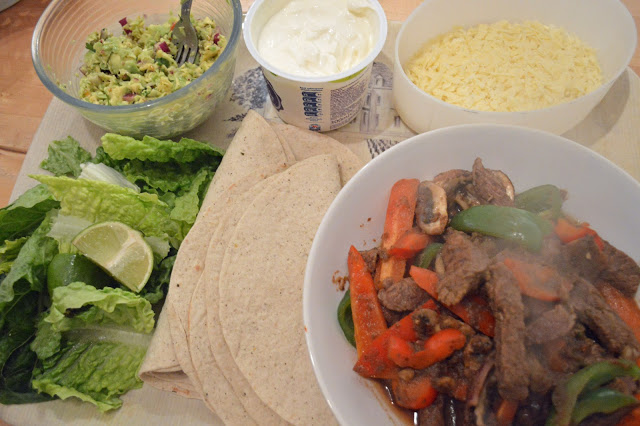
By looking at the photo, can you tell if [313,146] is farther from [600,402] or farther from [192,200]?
[600,402]

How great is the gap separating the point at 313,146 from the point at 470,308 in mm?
1274

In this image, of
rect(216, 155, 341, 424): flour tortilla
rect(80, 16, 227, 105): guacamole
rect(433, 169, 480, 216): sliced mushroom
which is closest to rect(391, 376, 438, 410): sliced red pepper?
rect(216, 155, 341, 424): flour tortilla

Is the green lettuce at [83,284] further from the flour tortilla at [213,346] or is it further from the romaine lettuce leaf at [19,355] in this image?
the flour tortilla at [213,346]

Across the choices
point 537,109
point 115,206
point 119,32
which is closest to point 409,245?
point 537,109

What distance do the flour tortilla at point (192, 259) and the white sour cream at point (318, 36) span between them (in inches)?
14.2

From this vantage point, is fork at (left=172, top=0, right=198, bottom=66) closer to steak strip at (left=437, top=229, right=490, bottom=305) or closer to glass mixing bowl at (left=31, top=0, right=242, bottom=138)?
glass mixing bowl at (left=31, top=0, right=242, bottom=138)

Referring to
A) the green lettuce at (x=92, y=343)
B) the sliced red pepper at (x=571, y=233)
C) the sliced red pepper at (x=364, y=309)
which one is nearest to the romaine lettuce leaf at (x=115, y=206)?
the green lettuce at (x=92, y=343)

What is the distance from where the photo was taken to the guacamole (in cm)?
235

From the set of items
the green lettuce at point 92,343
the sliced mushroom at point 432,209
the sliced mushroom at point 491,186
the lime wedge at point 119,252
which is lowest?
the green lettuce at point 92,343

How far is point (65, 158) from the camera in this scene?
2482 millimetres

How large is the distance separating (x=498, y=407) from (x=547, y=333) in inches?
10.8

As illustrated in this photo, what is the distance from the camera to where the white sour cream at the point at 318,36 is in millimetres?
2203

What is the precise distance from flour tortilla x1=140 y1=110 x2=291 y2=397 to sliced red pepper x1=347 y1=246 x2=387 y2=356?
746 mm

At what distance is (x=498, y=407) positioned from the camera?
53.6 inches
